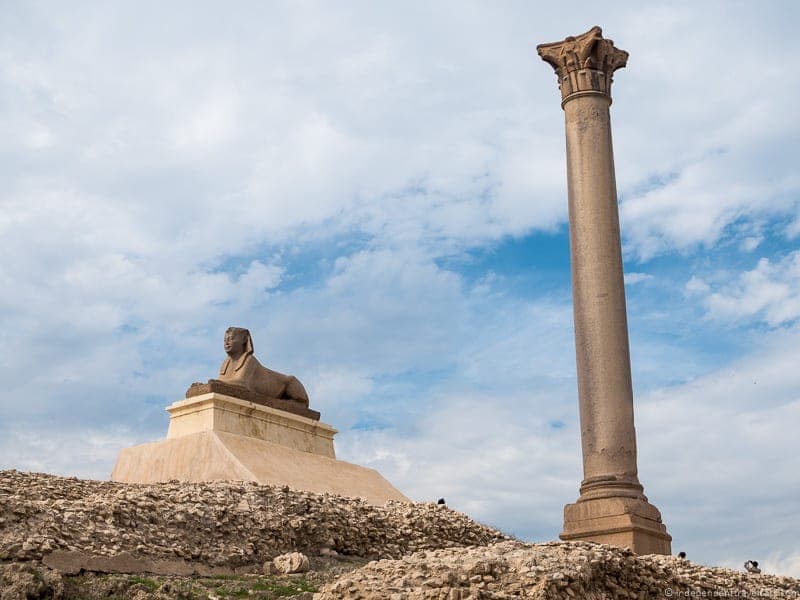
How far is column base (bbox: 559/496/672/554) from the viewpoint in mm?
16078

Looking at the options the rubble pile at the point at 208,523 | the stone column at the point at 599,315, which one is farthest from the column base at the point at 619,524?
the rubble pile at the point at 208,523

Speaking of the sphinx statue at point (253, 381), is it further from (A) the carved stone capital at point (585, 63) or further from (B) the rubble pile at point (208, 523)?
(A) the carved stone capital at point (585, 63)

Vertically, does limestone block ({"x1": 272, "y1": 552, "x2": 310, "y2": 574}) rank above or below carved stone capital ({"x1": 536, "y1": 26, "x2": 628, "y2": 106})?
below

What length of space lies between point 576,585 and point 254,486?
254 inches

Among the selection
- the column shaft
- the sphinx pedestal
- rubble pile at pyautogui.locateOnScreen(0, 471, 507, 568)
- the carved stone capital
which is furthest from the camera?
the sphinx pedestal

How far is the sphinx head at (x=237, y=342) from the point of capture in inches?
863

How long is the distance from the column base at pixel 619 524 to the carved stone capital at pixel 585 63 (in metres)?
6.71

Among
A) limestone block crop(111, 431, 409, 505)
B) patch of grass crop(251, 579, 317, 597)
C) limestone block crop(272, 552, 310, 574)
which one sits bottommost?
patch of grass crop(251, 579, 317, 597)

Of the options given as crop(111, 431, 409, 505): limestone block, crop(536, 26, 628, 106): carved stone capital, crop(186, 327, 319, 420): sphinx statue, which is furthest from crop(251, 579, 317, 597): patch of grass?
crop(536, 26, 628, 106): carved stone capital

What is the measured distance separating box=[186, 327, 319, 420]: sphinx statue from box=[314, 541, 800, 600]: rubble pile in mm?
9995

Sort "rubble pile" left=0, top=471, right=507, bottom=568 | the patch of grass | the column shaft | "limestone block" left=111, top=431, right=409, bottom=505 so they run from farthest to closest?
"limestone block" left=111, top=431, right=409, bottom=505
the column shaft
"rubble pile" left=0, top=471, right=507, bottom=568
the patch of grass

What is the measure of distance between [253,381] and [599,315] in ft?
23.9

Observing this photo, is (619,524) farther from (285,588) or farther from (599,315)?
(285,588)

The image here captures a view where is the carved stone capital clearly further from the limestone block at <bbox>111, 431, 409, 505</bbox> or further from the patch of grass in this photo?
the patch of grass
